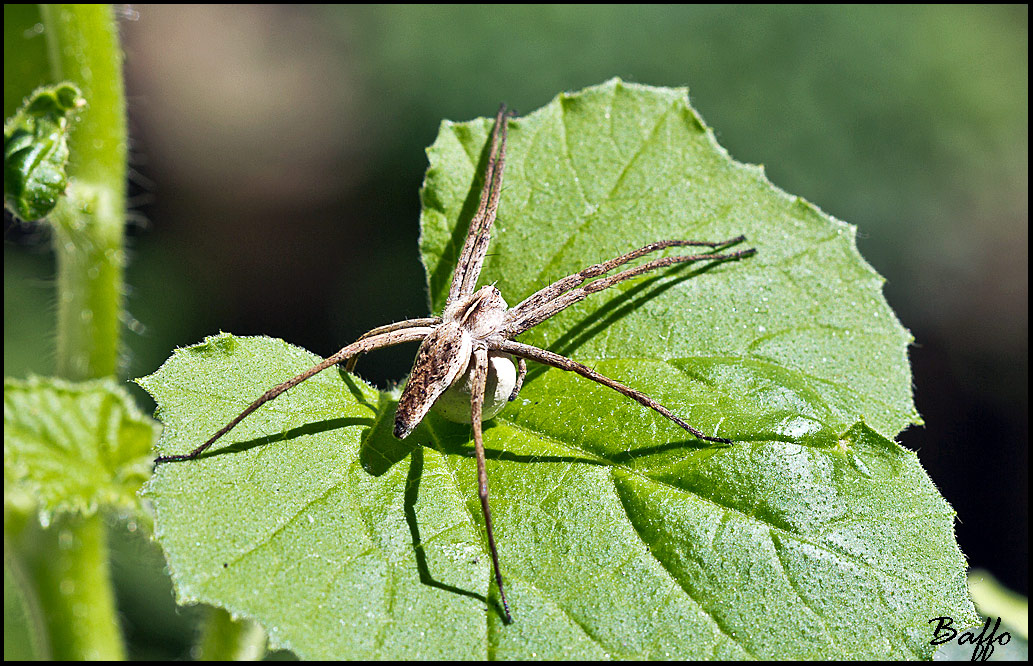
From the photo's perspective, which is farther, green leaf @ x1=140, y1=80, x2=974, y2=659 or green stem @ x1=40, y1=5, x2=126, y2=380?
green stem @ x1=40, y1=5, x2=126, y2=380

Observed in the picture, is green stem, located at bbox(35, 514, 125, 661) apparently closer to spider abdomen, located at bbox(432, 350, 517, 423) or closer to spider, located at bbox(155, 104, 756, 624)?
spider, located at bbox(155, 104, 756, 624)

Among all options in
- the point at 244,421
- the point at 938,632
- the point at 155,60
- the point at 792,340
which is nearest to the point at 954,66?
the point at 792,340

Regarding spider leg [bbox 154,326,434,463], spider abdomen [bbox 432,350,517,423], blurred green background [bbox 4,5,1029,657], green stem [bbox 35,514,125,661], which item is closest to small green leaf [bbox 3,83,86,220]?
spider leg [bbox 154,326,434,463]

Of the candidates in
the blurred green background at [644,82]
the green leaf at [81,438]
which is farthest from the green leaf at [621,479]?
the blurred green background at [644,82]

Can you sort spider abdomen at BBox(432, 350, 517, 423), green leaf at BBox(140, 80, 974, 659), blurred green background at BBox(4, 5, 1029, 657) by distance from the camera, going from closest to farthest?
green leaf at BBox(140, 80, 974, 659)
spider abdomen at BBox(432, 350, 517, 423)
blurred green background at BBox(4, 5, 1029, 657)

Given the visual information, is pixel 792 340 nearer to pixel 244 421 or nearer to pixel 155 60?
pixel 244 421

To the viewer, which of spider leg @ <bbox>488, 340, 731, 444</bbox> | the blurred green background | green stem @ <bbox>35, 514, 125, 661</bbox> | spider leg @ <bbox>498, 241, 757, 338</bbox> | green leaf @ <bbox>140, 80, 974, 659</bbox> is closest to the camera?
green leaf @ <bbox>140, 80, 974, 659</bbox>

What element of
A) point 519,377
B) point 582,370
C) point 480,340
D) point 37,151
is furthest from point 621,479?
point 37,151
